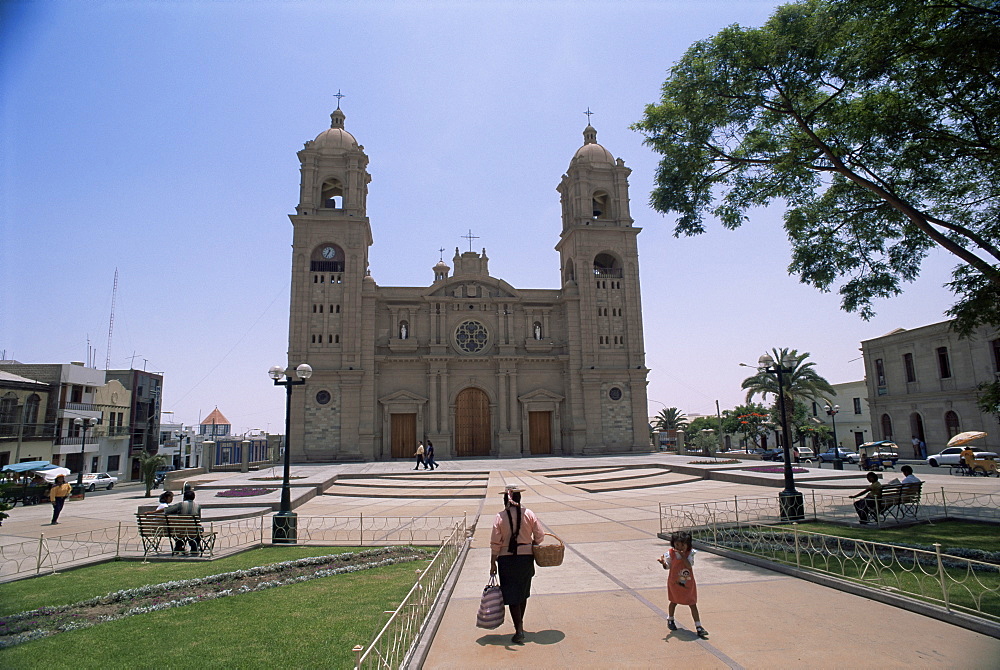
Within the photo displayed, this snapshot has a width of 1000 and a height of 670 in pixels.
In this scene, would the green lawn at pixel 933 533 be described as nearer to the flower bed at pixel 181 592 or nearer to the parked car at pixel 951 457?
the flower bed at pixel 181 592

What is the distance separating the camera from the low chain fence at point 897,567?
263 inches

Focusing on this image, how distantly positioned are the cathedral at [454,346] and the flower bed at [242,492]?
50.0 feet

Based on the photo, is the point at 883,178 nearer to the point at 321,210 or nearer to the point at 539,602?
the point at 539,602

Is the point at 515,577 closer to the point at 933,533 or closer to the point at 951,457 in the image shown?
the point at 933,533

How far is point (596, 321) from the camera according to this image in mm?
43938

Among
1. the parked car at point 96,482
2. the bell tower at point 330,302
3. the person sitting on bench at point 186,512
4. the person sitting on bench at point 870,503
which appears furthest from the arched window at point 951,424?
the parked car at point 96,482

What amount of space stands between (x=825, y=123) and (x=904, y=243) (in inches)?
181

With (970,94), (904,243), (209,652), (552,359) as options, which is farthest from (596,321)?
(209,652)

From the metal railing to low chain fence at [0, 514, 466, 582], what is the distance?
1.92 meters

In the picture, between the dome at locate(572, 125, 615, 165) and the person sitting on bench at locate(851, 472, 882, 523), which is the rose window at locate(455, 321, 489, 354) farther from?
the person sitting on bench at locate(851, 472, 882, 523)

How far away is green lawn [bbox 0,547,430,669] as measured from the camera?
586 cm

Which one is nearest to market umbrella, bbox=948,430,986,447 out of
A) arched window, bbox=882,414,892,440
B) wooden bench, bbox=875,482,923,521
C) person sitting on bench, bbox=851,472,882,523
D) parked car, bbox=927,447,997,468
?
parked car, bbox=927,447,997,468

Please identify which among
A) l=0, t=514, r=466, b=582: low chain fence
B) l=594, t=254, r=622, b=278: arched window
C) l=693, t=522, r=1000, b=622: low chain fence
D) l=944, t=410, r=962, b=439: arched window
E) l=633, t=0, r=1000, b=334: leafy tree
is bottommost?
l=0, t=514, r=466, b=582: low chain fence

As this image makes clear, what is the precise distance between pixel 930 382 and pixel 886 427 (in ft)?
19.2
